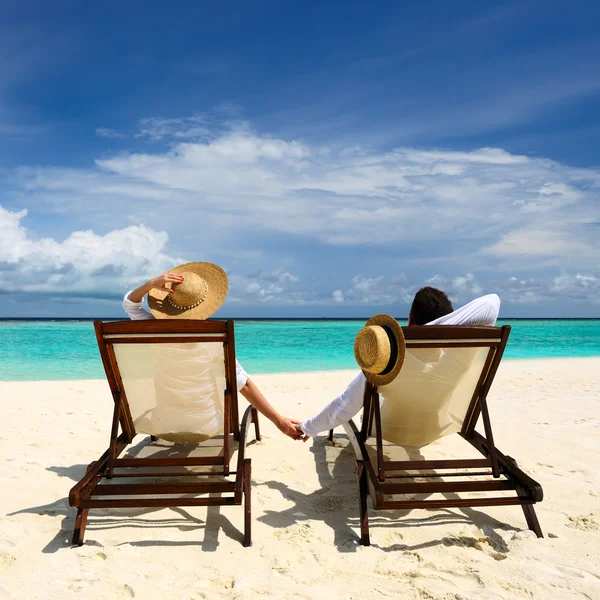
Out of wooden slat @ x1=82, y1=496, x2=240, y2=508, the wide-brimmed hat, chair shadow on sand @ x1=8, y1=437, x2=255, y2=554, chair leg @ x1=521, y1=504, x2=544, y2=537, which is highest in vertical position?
the wide-brimmed hat

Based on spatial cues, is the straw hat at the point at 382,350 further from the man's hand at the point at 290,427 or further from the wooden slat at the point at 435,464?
the man's hand at the point at 290,427

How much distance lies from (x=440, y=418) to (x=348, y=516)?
2.94 feet

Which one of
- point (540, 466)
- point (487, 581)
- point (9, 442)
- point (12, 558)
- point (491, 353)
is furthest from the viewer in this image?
point (9, 442)

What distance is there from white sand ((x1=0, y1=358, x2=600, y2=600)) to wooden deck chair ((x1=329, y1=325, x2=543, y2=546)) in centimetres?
22

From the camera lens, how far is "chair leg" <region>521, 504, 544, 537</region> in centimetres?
300

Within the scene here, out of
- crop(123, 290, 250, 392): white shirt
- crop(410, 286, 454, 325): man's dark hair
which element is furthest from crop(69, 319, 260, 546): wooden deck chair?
crop(410, 286, 454, 325): man's dark hair

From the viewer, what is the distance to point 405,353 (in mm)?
2984

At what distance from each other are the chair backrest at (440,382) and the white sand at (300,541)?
57 cm

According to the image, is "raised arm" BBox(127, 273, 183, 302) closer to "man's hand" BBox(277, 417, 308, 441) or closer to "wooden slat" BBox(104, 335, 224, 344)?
"wooden slat" BBox(104, 335, 224, 344)

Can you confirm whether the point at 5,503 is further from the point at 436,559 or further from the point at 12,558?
the point at 436,559

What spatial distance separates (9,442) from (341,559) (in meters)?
3.74

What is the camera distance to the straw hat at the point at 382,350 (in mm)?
2951

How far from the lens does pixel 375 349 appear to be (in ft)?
9.78

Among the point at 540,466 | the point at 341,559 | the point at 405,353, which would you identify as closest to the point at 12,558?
the point at 341,559
